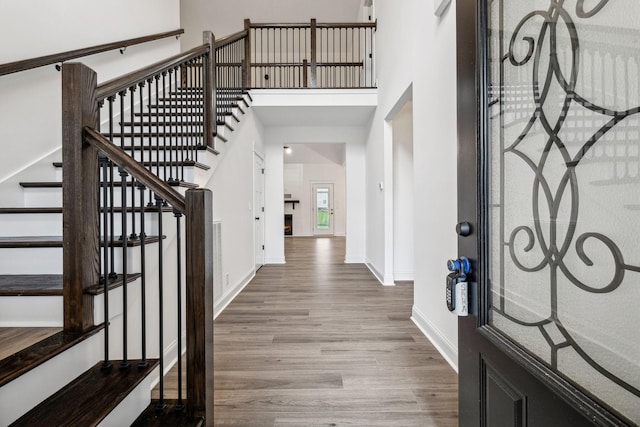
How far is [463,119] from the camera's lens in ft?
3.67

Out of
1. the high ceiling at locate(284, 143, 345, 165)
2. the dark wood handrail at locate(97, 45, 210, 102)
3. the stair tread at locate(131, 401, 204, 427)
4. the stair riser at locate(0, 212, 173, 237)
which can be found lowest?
the stair tread at locate(131, 401, 204, 427)

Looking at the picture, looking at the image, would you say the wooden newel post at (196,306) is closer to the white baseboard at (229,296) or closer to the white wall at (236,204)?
the white wall at (236,204)

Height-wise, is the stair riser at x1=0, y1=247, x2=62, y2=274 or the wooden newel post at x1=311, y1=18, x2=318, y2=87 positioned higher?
the wooden newel post at x1=311, y1=18, x2=318, y2=87

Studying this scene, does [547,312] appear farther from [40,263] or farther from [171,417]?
[40,263]

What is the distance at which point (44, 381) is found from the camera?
3.55 feet

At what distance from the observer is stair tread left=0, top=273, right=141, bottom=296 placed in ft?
4.37

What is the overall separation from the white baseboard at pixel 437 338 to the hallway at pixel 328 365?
48 millimetres

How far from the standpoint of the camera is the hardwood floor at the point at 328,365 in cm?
158

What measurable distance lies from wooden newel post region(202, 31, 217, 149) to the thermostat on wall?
5.77 feet

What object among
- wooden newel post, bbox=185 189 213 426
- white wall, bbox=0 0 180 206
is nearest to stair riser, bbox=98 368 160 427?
wooden newel post, bbox=185 189 213 426

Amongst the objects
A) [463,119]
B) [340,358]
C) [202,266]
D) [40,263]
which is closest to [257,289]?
[340,358]

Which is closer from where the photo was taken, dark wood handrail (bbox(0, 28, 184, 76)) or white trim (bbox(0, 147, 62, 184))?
dark wood handrail (bbox(0, 28, 184, 76))

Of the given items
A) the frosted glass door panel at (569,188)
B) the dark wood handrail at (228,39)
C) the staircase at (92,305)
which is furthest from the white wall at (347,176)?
the frosted glass door panel at (569,188)

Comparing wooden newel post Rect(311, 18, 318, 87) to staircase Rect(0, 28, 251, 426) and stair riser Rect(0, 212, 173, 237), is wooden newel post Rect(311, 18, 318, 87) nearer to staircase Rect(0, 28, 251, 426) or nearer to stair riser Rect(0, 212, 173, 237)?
staircase Rect(0, 28, 251, 426)
